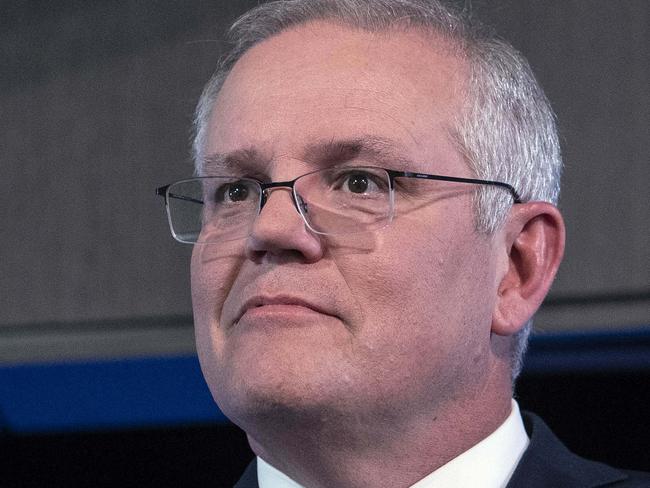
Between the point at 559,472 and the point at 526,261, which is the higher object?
the point at 526,261

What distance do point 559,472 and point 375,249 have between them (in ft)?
1.63

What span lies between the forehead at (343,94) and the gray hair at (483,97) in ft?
0.11

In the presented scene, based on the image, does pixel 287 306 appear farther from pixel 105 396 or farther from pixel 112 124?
pixel 112 124

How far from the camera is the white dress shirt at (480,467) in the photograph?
154cm

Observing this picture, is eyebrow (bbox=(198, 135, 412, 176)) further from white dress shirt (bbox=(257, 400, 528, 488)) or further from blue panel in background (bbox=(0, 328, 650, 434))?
blue panel in background (bbox=(0, 328, 650, 434))

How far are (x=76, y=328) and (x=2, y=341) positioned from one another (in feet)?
0.71

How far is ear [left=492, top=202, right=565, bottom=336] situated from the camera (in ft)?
5.25

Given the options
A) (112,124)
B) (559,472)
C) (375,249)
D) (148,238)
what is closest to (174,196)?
(375,249)

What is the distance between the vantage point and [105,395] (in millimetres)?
2557

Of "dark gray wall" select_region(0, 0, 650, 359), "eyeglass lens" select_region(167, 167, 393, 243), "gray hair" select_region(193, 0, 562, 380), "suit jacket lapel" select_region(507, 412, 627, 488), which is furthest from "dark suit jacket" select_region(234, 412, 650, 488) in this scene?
"dark gray wall" select_region(0, 0, 650, 359)

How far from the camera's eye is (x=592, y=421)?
2.30 metres

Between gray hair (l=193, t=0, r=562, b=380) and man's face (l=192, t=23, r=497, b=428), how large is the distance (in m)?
0.03

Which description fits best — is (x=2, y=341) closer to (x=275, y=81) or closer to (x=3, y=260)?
(x=3, y=260)

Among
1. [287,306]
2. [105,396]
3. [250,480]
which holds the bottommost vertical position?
[105,396]
